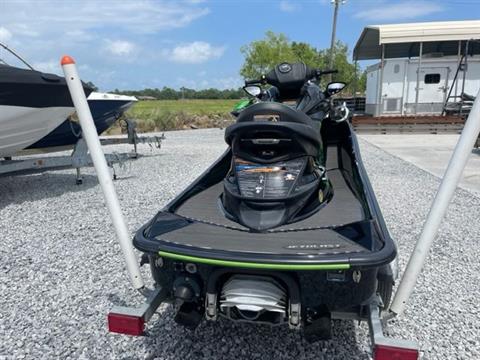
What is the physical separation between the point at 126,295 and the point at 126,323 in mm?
1134

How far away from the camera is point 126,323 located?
1969mm

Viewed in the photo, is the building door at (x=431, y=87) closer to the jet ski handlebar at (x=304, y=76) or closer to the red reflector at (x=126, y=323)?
the jet ski handlebar at (x=304, y=76)

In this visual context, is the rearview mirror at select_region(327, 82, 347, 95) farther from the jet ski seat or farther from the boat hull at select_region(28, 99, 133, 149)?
the boat hull at select_region(28, 99, 133, 149)

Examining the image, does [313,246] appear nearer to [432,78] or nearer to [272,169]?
[272,169]

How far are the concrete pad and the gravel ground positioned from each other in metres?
1.78

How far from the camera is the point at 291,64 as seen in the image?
4.01m

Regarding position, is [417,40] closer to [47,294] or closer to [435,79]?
[435,79]

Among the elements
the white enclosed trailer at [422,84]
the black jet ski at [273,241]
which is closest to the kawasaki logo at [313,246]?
the black jet ski at [273,241]

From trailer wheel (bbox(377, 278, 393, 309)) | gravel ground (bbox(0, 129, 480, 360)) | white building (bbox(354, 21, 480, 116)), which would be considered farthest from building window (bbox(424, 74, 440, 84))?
trailer wheel (bbox(377, 278, 393, 309))

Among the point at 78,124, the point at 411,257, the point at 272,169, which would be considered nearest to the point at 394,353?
the point at 411,257

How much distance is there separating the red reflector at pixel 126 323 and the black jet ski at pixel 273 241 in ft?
0.70

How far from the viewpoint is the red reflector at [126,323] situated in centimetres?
196

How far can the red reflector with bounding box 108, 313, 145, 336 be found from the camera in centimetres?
196

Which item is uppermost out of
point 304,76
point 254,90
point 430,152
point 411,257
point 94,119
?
point 304,76
